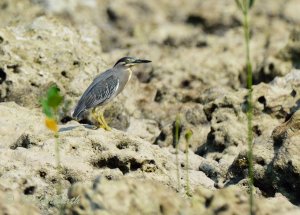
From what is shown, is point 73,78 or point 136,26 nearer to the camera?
point 73,78

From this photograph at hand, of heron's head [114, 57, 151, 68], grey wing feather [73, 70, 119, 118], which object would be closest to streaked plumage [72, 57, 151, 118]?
grey wing feather [73, 70, 119, 118]

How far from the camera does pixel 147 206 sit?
6.84m

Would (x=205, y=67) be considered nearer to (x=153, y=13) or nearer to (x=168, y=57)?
(x=168, y=57)

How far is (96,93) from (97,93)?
0.01 metres

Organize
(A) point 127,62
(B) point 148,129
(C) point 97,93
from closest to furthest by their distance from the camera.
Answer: (C) point 97,93
(A) point 127,62
(B) point 148,129

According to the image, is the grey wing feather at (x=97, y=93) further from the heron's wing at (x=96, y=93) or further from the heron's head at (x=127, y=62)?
the heron's head at (x=127, y=62)

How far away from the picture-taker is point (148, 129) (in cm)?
1476

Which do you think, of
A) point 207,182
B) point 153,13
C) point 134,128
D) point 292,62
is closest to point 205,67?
point 292,62

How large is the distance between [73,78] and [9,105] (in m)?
1.65

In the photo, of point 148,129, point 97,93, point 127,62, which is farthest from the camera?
point 148,129

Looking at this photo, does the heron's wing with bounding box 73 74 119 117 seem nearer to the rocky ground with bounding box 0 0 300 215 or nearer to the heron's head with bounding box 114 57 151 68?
the rocky ground with bounding box 0 0 300 215

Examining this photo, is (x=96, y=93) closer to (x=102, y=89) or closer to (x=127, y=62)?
(x=102, y=89)

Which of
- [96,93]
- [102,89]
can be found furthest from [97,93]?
[102,89]

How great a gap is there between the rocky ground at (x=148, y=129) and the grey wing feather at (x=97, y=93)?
0.21 m
